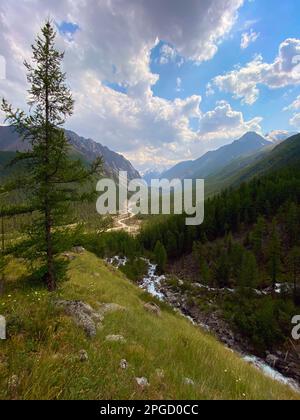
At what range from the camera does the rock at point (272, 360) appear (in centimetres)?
3108

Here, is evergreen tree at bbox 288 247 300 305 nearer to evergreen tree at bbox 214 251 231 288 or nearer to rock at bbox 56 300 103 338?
evergreen tree at bbox 214 251 231 288

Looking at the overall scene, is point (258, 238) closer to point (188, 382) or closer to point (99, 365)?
point (188, 382)

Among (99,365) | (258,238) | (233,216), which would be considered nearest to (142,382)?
(99,365)

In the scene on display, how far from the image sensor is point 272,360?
31578 millimetres

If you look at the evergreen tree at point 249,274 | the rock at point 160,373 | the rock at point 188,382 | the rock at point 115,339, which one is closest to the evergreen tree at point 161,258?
the evergreen tree at point 249,274

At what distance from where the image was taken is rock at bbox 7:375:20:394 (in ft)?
11.0

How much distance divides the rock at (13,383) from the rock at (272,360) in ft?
120

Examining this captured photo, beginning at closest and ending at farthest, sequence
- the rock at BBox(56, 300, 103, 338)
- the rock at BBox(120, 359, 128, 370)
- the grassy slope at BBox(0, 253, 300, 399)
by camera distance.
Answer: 1. the grassy slope at BBox(0, 253, 300, 399)
2. the rock at BBox(120, 359, 128, 370)
3. the rock at BBox(56, 300, 103, 338)

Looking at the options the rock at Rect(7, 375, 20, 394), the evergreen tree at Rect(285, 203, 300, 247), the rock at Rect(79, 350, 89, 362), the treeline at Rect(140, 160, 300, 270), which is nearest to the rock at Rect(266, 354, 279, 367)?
the rock at Rect(79, 350, 89, 362)

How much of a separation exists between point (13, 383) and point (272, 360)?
3727 cm

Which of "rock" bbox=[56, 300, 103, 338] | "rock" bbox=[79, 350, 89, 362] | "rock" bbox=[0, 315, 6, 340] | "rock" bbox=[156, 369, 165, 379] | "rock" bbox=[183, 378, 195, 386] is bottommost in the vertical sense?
"rock" bbox=[183, 378, 195, 386]

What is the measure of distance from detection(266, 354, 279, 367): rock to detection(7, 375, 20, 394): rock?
36643mm

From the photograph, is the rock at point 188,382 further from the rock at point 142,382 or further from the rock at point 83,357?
the rock at point 83,357

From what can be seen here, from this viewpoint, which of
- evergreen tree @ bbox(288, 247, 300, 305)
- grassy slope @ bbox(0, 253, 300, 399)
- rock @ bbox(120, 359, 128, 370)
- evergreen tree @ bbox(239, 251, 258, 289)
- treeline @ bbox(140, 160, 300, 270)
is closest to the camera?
grassy slope @ bbox(0, 253, 300, 399)
